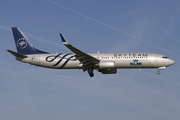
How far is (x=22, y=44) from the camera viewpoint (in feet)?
164

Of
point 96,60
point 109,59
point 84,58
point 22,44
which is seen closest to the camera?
point 84,58

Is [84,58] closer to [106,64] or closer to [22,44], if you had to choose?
[106,64]

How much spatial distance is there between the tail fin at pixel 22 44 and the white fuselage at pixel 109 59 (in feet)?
8.15

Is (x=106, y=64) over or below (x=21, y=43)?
below

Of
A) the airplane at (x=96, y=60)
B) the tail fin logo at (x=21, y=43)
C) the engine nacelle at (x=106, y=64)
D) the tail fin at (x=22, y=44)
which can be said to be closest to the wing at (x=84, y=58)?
the airplane at (x=96, y=60)

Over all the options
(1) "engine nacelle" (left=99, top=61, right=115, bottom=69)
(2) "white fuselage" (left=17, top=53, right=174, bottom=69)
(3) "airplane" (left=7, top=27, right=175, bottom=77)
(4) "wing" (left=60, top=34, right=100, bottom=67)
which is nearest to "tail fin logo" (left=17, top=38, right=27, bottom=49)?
(3) "airplane" (left=7, top=27, right=175, bottom=77)

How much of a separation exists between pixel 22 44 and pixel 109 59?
1753 cm

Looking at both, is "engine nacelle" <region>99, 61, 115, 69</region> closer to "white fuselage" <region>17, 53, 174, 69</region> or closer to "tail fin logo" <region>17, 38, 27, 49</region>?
"white fuselage" <region>17, 53, 174, 69</region>

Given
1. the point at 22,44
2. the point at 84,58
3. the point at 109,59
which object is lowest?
the point at 84,58

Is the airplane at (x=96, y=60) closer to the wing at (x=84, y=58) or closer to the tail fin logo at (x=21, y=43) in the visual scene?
the wing at (x=84, y=58)

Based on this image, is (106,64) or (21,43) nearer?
(106,64)

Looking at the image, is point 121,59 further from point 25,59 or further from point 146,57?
point 25,59

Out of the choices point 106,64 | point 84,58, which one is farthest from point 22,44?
point 106,64

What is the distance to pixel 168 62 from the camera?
149 feet
